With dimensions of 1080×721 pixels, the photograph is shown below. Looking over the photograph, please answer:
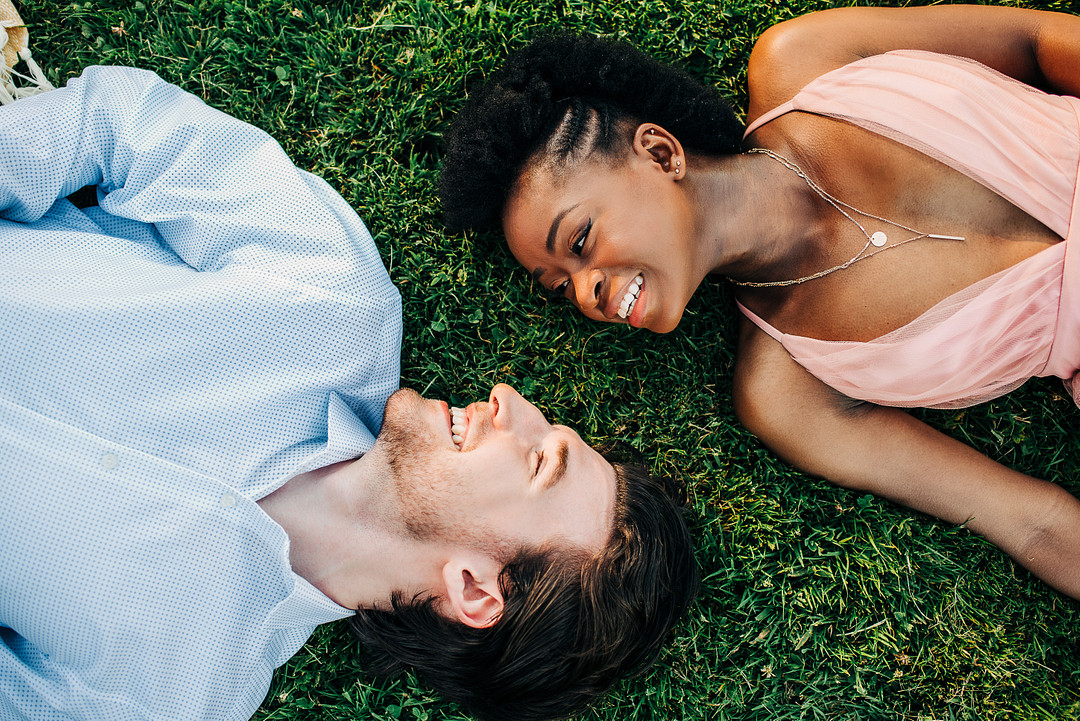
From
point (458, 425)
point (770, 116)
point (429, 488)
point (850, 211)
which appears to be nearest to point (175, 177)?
point (458, 425)

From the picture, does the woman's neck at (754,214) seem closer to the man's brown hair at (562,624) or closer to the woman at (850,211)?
the woman at (850,211)

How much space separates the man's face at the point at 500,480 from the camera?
2479 millimetres

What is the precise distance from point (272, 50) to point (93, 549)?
8.10ft

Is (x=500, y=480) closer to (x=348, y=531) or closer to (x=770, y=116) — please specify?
(x=348, y=531)

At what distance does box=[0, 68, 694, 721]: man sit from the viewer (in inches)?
95.3

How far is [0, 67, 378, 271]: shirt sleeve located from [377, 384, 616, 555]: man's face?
2.94ft

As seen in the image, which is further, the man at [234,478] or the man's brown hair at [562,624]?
the man's brown hair at [562,624]

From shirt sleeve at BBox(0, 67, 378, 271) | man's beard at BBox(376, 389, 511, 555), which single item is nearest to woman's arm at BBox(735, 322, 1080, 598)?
man's beard at BBox(376, 389, 511, 555)

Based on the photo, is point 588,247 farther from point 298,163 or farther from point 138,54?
point 138,54

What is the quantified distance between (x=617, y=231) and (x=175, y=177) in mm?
1832

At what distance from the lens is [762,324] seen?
3254 millimetres

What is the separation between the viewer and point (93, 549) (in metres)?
2.40

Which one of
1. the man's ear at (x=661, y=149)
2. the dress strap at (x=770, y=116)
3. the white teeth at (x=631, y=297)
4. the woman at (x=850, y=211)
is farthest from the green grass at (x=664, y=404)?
the man's ear at (x=661, y=149)

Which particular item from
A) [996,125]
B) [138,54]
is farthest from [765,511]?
[138,54]
